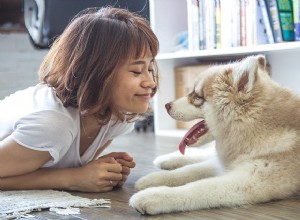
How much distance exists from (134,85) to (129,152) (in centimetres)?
93

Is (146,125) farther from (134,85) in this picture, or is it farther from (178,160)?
(134,85)

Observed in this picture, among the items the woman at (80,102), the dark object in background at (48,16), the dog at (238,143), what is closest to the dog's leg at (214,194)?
the dog at (238,143)

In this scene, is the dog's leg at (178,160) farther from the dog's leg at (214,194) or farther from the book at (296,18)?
the book at (296,18)

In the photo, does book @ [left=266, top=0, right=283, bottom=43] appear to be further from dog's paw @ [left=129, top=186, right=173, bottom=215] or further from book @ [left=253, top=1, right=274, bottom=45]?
dog's paw @ [left=129, top=186, right=173, bottom=215]

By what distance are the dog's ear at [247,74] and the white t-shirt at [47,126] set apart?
0.45 meters

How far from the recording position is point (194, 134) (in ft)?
4.50

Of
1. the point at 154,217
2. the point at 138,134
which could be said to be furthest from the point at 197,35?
the point at 154,217

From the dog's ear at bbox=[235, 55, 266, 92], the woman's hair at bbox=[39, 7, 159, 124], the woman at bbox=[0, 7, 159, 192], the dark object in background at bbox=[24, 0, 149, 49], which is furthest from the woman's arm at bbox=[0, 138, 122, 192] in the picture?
the dark object in background at bbox=[24, 0, 149, 49]

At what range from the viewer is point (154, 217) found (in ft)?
3.38

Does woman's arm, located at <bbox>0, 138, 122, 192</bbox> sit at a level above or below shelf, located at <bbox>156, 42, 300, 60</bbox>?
below

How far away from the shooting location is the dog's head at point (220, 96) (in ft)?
3.90

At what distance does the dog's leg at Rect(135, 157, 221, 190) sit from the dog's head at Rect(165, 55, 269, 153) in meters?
0.09

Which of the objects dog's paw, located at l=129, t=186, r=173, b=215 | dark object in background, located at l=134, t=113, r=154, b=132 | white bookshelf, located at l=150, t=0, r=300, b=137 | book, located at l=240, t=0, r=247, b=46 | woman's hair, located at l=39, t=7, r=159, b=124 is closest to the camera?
dog's paw, located at l=129, t=186, r=173, b=215

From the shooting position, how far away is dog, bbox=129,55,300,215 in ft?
3.54
